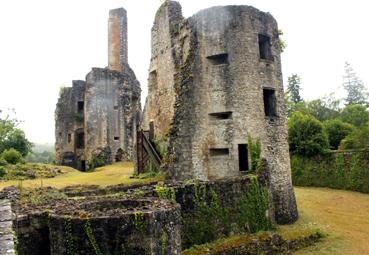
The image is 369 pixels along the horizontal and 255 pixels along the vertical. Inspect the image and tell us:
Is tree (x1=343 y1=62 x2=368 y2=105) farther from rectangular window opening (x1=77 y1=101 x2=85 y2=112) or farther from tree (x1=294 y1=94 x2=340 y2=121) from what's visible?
rectangular window opening (x1=77 y1=101 x2=85 y2=112)

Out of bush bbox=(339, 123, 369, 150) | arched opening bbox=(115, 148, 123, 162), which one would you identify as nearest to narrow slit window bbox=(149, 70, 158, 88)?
arched opening bbox=(115, 148, 123, 162)

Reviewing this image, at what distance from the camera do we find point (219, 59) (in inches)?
739

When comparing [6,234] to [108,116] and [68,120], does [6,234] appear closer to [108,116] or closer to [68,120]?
[108,116]

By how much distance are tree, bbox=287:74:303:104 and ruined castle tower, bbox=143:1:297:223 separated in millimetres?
42583

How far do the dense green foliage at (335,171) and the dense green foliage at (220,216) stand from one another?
13626 mm

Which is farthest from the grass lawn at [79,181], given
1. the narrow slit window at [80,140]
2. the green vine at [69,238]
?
the narrow slit window at [80,140]

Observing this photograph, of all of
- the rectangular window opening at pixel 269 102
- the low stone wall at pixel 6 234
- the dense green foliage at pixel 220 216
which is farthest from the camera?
the rectangular window opening at pixel 269 102

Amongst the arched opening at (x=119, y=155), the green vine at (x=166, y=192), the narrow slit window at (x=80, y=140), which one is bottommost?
the green vine at (x=166, y=192)

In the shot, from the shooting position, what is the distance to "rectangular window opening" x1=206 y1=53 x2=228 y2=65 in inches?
728

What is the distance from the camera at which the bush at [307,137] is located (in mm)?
28750

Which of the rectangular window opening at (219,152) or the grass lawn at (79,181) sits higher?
the rectangular window opening at (219,152)

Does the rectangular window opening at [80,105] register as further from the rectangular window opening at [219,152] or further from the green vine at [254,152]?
the green vine at [254,152]

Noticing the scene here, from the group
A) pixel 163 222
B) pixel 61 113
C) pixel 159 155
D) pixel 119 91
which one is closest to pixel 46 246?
pixel 163 222

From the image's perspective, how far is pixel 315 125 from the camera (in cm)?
2931
